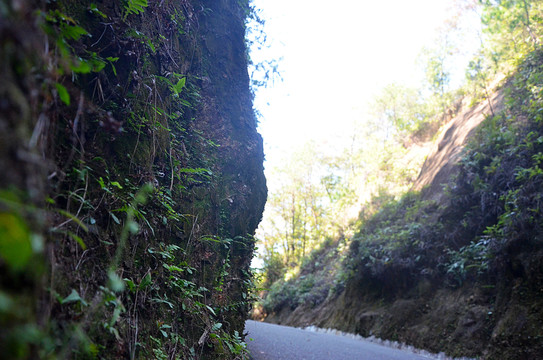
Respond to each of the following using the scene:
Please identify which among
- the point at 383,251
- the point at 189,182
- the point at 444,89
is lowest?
the point at 189,182

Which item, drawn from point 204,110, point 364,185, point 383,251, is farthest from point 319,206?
point 204,110

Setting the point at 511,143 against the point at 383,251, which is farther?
the point at 383,251

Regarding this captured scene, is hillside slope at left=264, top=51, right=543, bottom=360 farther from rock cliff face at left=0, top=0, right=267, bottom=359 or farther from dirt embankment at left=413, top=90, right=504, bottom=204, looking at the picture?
rock cliff face at left=0, top=0, right=267, bottom=359

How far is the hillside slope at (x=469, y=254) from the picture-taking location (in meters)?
6.17

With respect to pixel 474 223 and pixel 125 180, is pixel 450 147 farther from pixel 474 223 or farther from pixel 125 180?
pixel 125 180

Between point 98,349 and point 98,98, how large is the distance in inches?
61.4

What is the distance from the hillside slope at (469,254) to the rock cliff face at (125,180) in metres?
4.95

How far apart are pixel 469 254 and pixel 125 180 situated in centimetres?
805

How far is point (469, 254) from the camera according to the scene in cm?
802

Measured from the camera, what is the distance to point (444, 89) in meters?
18.5

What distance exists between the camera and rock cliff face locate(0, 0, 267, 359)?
735 mm

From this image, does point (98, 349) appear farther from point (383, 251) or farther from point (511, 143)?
point (383, 251)

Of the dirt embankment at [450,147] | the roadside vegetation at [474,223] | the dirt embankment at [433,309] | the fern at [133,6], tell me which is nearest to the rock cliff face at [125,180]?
the fern at [133,6]

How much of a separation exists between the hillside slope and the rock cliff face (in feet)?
16.2
